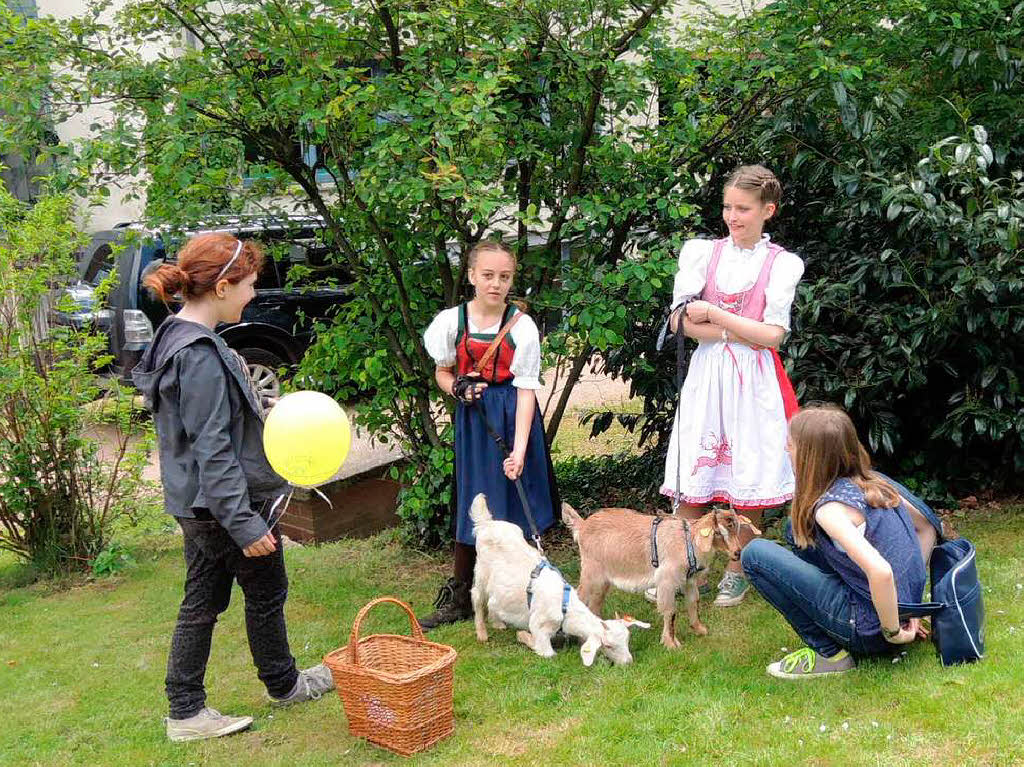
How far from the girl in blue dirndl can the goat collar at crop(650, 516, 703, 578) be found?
1.93 feet

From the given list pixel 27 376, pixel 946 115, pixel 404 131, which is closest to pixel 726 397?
pixel 404 131

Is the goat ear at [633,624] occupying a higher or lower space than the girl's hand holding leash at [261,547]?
lower

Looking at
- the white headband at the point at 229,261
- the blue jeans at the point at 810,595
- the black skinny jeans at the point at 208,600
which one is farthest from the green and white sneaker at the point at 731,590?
the white headband at the point at 229,261

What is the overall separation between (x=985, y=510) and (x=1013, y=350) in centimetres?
98

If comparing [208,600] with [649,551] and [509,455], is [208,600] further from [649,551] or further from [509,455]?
[649,551]

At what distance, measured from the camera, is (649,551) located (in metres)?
4.36

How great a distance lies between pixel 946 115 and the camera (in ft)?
19.2

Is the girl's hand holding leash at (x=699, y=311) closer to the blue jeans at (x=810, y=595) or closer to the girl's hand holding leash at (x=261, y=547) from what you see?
the blue jeans at (x=810, y=595)

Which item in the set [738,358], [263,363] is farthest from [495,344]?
[263,363]

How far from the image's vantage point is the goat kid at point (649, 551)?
4.30 meters

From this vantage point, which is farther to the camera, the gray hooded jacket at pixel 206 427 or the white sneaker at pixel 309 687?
the white sneaker at pixel 309 687

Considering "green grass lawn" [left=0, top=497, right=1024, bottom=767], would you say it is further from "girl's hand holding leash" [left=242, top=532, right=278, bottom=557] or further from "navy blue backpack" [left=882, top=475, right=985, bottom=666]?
"girl's hand holding leash" [left=242, top=532, right=278, bottom=557]

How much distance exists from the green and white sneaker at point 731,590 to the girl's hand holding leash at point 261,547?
2.23 meters

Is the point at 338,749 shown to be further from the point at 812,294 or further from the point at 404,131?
the point at 812,294
